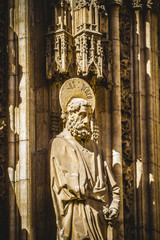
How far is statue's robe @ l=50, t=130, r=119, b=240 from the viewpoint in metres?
16.4

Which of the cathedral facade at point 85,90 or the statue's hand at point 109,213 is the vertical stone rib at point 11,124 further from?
the statue's hand at point 109,213

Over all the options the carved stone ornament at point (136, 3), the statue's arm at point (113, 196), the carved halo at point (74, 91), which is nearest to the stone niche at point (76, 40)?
the carved halo at point (74, 91)

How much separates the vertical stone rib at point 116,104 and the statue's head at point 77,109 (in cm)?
97

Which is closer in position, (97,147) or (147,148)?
(97,147)

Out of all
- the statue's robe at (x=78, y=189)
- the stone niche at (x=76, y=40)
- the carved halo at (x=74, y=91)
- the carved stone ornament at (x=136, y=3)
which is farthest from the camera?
the carved stone ornament at (x=136, y=3)

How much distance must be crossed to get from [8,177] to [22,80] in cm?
163

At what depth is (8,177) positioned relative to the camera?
16.8 meters

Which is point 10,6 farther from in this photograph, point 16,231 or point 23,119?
point 16,231

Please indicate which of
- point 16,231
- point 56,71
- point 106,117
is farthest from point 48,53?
point 16,231

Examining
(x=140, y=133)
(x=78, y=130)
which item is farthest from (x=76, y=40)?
(x=140, y=133)

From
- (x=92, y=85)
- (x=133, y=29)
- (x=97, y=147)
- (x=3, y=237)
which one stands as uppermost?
(x=133, y=29)

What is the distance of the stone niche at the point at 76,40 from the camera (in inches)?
686

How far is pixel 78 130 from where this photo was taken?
55.3ft

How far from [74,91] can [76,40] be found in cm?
102
